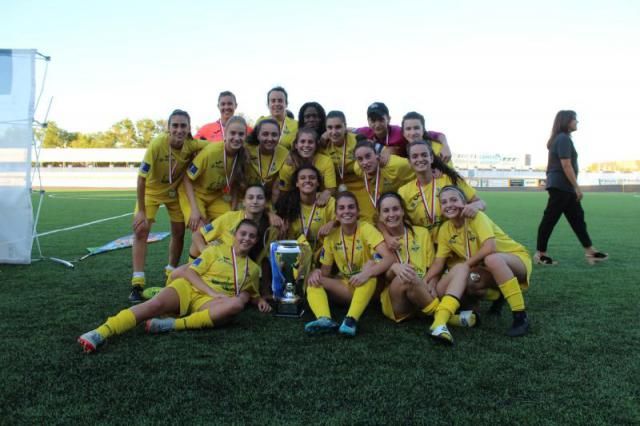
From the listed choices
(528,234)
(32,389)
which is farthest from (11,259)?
(528,234)

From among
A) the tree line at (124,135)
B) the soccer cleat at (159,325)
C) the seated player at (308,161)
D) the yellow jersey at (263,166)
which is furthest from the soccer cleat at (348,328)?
the tree line at (124,135)

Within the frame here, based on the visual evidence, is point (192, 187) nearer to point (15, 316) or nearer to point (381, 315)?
point (15, 316)

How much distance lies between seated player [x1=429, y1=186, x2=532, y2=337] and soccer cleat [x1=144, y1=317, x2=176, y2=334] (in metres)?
1.81

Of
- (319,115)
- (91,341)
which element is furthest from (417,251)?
(91,341)

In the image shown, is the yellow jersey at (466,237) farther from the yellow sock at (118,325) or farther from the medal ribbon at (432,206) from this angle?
the yellow sock at (118,325)

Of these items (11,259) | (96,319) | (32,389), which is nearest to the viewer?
(32,389)

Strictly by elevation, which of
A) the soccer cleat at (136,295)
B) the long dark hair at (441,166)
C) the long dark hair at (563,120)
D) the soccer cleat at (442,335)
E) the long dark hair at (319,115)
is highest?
the long dark hair at (563,120)

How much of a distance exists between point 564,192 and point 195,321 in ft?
15.3

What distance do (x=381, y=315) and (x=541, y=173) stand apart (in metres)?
53.0

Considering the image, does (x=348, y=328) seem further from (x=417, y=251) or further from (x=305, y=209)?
(x=305, y=209)

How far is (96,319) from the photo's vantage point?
3.38 m

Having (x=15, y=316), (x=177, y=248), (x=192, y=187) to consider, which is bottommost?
(x=15, y=316)

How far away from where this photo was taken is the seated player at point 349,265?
331 cm

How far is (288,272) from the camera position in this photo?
3604 millimetres
